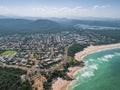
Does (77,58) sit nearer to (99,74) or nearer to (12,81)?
(99,74)

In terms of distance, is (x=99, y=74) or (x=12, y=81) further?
(x=99, y=74)

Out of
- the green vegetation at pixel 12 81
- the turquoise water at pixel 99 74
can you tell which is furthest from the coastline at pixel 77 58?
the green vegetation at pixel 12 81

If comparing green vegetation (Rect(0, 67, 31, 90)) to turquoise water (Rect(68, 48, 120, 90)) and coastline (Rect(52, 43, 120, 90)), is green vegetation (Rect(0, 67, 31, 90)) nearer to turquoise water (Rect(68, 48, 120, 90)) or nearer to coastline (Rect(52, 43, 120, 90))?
coastline (Rect(52, 43, 120, 90))

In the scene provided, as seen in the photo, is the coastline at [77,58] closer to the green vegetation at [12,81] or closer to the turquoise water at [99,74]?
the turquoise water at [99,74]

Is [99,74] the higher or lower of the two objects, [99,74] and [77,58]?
the lower

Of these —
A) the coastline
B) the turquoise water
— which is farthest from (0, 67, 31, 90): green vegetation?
the turquoise water

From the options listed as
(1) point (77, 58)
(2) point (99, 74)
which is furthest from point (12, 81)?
(1) point (77, 58)
